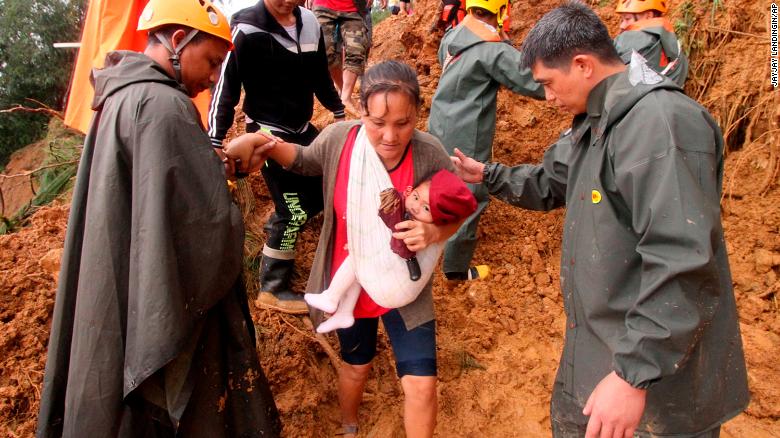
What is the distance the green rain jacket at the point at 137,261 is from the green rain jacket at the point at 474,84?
2363 mm

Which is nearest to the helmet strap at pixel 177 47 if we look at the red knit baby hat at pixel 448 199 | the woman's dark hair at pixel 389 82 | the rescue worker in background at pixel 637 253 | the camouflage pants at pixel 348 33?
the woman's dark hair at pixel 389 82

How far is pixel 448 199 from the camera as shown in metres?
1.99

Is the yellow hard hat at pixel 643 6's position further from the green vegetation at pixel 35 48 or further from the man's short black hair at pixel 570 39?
the green vegetation at pixel 35 48

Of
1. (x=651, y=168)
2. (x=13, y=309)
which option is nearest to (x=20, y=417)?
(x=13, y=309)

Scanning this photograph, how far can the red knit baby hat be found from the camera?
1985 millimetres

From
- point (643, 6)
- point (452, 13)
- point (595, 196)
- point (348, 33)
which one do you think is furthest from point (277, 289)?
point (452, 13)

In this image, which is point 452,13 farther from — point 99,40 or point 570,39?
point 570,39

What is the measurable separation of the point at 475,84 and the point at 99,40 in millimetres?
2405

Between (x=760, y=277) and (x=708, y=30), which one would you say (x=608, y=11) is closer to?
(x=708, y=30)

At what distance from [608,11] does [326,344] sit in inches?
199

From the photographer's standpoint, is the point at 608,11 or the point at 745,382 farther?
the point at 608,11

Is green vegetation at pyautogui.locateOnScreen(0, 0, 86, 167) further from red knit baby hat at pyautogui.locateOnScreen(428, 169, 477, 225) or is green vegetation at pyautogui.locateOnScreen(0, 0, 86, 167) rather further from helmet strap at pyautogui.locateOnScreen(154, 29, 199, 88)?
red knit baby hat at pyautogui.locateOnScreen(428, 169, 477, 225)

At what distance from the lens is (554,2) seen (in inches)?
254

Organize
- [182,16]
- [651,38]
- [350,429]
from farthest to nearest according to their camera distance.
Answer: [651,38], [350,429], [182,16]
